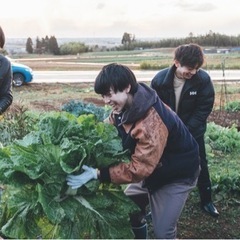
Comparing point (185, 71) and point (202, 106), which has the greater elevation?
point (185, 71)

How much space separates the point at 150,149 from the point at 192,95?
158 cm

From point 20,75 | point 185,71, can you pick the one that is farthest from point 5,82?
point 20,75

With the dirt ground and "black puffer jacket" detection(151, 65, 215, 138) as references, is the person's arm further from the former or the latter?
the dirt ground

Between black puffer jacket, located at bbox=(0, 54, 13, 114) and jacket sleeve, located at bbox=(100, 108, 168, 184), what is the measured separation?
5.62 feet

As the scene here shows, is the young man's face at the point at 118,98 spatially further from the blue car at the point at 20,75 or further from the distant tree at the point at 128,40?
the distant tree at the point at 128,40

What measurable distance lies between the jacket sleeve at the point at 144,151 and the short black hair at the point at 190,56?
3.78 ft

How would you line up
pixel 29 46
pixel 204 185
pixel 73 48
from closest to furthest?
pixel 204 185, pixel 29 46, pixel 73 48

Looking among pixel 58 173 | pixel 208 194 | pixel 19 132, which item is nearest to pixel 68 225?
pixel 58 173

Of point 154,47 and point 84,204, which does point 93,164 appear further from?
point 154,47

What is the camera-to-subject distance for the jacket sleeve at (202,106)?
4227mm

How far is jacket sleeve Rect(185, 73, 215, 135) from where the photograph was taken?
13.9 feet

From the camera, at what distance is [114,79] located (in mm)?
2684

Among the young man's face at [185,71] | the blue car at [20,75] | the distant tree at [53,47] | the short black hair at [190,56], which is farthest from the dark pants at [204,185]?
the distant tree at [53,47]

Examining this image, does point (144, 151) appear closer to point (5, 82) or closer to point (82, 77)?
point (5, 82)
